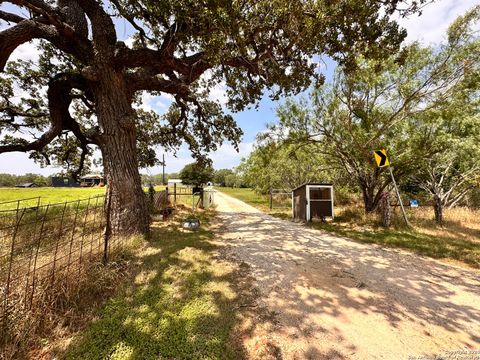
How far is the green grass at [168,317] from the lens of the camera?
2.32 m

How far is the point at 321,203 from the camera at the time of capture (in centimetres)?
1035

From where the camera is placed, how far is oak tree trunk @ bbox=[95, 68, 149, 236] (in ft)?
19.4

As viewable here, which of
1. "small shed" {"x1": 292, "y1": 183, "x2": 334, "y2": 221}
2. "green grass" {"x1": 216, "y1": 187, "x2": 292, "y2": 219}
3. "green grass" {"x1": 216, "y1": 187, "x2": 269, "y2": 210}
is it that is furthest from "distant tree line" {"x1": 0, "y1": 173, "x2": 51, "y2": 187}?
"small shed" {"x1": 292, "y1": 183, "x2": 334, "y2": 221}

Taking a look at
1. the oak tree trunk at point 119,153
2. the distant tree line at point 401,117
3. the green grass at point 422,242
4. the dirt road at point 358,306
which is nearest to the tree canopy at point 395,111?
the distant tree line at point 401,117

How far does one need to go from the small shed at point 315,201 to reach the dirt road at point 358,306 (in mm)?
4482

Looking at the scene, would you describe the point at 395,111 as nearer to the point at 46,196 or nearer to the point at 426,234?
the point at 426,234

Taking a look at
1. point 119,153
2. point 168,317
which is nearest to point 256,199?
point 119,153

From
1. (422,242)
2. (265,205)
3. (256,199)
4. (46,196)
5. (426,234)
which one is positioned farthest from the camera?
(256,199)

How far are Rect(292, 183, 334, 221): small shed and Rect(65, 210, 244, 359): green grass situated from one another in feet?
21.4

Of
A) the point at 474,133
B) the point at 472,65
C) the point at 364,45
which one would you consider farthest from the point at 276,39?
the point at 474,133

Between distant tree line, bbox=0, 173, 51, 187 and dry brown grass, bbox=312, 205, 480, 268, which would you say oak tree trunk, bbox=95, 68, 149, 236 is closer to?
dry brown grass, bbox=312, 205, 480, 268

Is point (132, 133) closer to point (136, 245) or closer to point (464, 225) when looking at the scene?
point (136, 245)

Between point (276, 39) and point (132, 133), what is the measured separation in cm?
489

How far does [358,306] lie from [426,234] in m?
6.13
